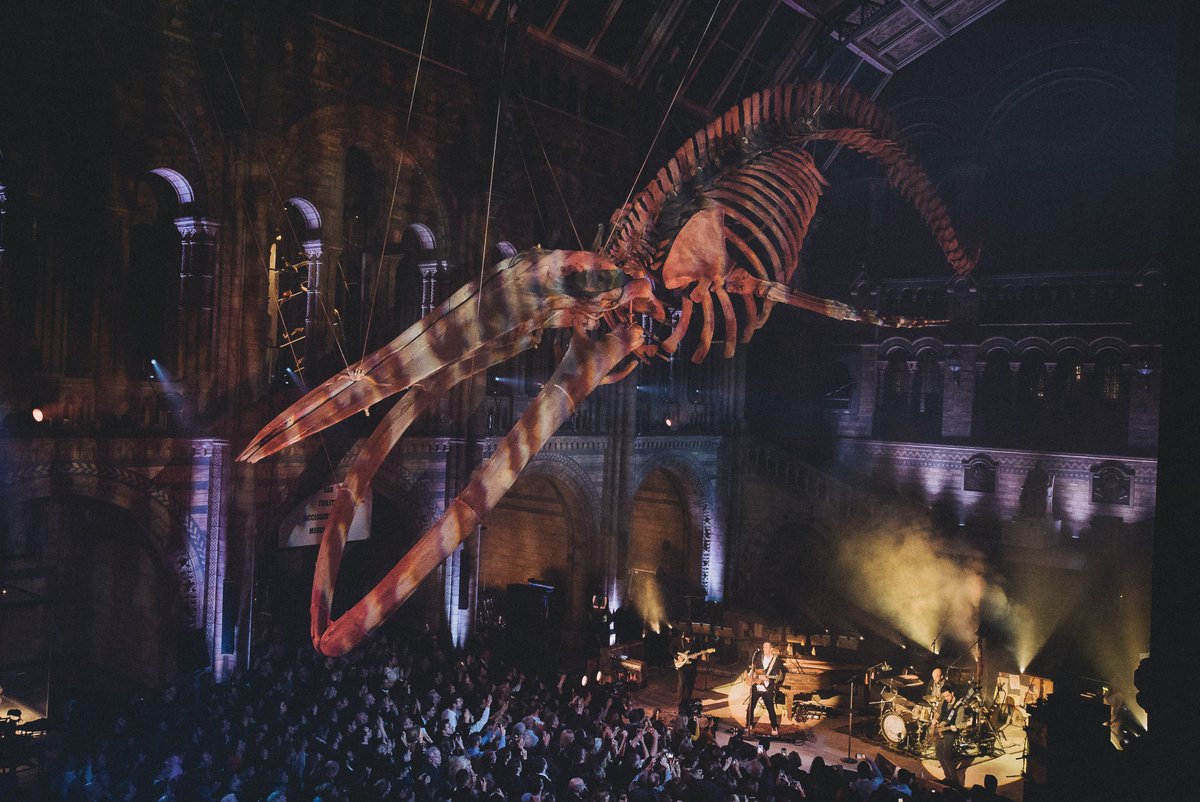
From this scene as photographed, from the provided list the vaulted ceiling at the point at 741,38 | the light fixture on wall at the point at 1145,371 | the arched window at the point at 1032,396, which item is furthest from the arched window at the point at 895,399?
the vaulted ceiling at the point at 741,38

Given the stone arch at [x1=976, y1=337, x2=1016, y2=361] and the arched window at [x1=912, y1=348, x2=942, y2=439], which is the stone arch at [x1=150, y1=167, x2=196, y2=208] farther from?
the stone arch at [x1=976, y1=337, x2=1016, y2=361]

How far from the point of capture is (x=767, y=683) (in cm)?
1686

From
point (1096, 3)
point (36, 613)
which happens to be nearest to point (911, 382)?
point (1096, 3)

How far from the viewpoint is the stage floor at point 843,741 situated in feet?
53.0

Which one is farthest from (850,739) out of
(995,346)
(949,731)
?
(995,346)

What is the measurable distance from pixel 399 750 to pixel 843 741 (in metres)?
9.62

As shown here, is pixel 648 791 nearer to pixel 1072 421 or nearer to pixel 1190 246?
pixel 1190 246

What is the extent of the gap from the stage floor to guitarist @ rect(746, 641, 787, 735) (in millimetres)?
333

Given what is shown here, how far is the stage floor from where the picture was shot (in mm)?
16141

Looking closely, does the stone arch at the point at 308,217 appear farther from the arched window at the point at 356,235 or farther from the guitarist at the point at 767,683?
the guitarist at the point at 767,683

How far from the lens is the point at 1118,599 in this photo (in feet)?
68.8

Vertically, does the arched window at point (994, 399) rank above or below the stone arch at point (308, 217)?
below

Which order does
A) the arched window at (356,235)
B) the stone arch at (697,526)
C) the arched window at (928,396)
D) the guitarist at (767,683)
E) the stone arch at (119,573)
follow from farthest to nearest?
1. the stone arch at (697,526)
2. the arched window at (928,396)
3. the arched window at (356,235)
4. the guitarist at (767,683)
5. the stone arch at (119,573)

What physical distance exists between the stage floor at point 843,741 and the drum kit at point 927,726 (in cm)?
19
